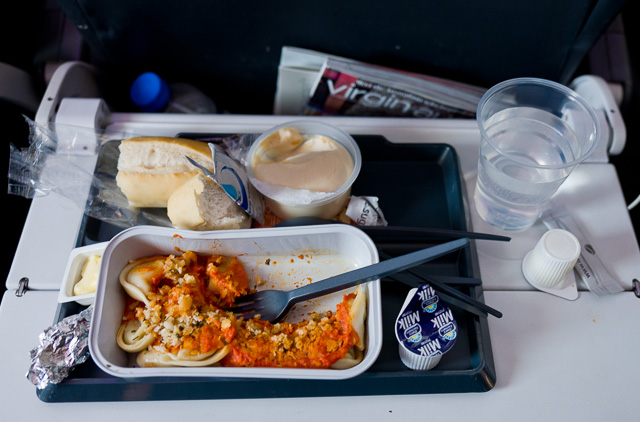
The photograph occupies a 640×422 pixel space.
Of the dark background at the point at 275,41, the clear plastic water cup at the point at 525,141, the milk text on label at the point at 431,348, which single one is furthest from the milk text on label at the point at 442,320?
the dark background at the point at 275,41

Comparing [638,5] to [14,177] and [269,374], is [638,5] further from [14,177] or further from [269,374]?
[14,177]

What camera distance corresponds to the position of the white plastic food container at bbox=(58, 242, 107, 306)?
3.06 ft

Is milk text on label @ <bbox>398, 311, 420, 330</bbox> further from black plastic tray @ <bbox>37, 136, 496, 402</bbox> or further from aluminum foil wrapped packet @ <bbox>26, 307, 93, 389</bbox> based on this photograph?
aluminum foil wrapped packet @ <bbox>26, 307, 93, 389</bbox>

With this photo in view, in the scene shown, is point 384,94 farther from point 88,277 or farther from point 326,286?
point 88,277

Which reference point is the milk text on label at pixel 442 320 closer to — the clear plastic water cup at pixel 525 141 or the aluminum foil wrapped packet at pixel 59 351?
the clear plastic water cup at pixel 525 141

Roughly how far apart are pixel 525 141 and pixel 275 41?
2.02ft

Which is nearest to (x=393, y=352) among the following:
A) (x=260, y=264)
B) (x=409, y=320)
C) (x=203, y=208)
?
(x=409, y=320)

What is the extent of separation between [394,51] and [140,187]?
0.66 metres

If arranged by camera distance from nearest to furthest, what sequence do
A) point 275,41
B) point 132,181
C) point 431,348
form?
point 431,348, point 132,181, point 275,41

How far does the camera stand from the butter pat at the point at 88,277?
94cm

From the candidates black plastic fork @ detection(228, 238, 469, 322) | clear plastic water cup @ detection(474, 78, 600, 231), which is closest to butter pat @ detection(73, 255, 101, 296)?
black plastic fork @ detection(228, 238, 469, 322)

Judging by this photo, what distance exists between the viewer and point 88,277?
37.5 inches

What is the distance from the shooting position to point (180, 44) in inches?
50.4

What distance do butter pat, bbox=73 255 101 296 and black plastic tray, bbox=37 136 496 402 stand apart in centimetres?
4
